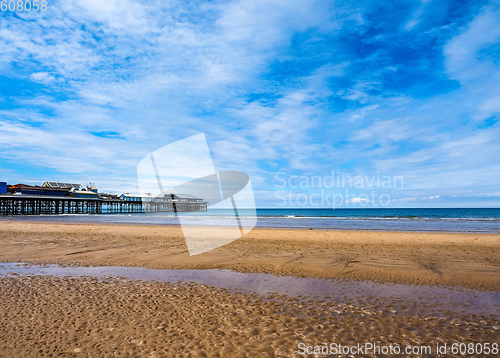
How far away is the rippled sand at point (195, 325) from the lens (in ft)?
12.0

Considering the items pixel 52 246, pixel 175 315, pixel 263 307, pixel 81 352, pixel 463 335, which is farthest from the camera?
pixel 52 246

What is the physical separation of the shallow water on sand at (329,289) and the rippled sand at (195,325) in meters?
0.32

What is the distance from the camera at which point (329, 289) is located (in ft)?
21.1

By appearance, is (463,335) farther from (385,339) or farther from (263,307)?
(263,307)

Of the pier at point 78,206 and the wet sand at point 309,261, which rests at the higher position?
the pier at point 78,206

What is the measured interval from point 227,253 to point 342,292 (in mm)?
6128

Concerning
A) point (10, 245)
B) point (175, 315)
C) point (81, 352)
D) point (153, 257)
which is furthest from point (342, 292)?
point (10, 245)

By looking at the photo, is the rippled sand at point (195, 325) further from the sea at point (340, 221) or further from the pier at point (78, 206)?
the pier at point (78, 206)

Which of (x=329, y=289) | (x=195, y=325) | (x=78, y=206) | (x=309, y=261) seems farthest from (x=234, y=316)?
(x=78, y=206)

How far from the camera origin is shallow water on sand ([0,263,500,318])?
5.25m

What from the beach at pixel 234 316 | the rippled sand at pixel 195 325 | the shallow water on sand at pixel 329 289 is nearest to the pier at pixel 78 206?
the shallow water on sand at pixel 329 289

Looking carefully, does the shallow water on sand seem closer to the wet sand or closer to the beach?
the beach

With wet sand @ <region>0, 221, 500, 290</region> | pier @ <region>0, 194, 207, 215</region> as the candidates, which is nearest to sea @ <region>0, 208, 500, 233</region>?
pier @ <region>0, 194, 207, 215</region>

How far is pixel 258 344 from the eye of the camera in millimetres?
3777
